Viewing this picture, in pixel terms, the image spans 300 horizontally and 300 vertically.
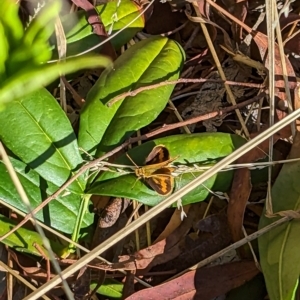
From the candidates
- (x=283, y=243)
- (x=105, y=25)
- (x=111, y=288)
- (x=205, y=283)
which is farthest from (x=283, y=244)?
(x=105, y=25)

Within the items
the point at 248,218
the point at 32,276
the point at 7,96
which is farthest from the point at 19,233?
the point at 248,218

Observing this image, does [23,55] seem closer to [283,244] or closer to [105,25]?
[105,25]

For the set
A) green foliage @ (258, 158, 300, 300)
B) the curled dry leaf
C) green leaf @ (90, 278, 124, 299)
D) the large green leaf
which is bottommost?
the curled dry leaf

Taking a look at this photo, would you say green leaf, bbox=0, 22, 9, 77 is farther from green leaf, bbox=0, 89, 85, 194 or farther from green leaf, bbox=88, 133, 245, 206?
green leaf, bbox=88, 133, 245, 206

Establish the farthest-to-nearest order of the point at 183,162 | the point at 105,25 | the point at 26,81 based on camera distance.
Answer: the point at 105,25 < the point at 183,162 < the point at 26,81

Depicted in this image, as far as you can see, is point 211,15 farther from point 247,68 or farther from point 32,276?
point 32,276

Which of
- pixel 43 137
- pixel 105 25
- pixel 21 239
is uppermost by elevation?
pixel 105 25

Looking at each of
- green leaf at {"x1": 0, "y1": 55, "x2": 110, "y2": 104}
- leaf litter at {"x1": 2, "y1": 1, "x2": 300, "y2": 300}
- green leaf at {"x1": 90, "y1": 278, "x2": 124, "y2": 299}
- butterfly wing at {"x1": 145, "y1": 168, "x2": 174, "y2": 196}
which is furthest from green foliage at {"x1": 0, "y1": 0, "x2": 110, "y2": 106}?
green leaf at {"x1": 90, "y1": 278, "x2": 124, "y2": 299}

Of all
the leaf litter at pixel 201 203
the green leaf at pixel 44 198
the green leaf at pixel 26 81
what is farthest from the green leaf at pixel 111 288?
the green leaf at pixel 26 81
